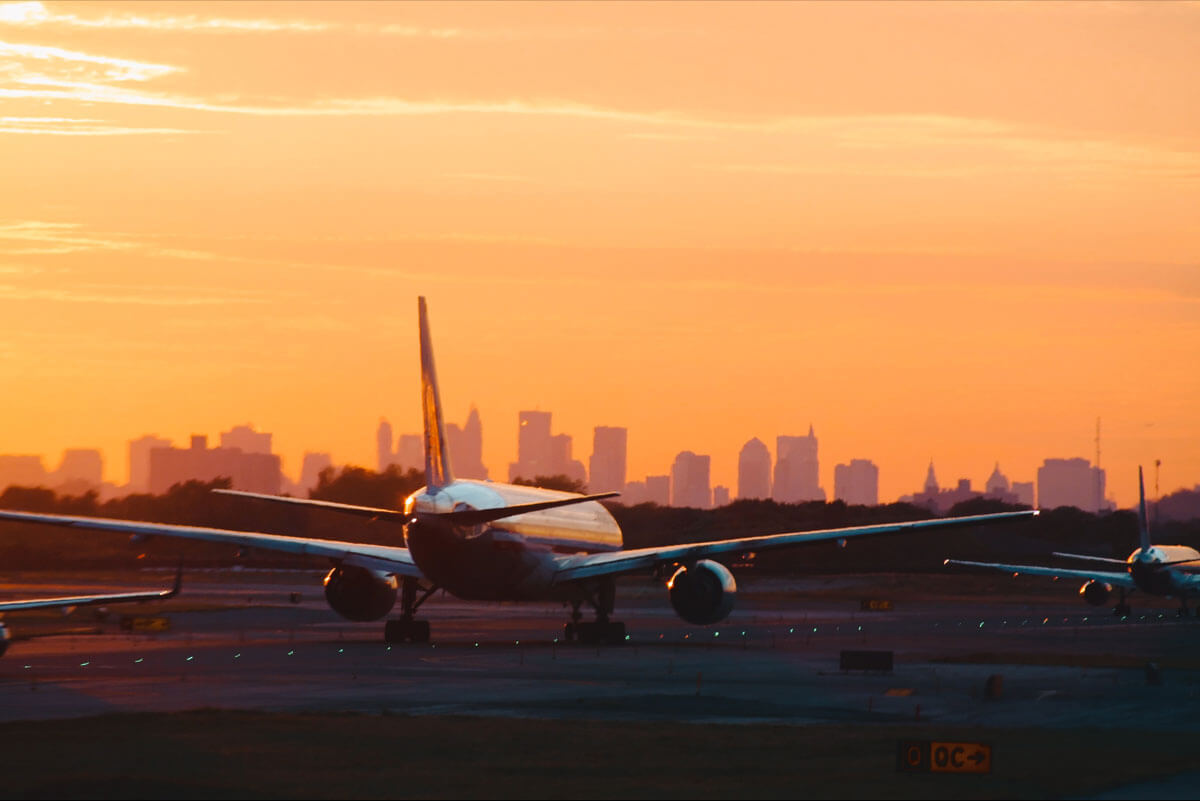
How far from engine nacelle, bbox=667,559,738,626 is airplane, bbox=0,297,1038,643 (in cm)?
3

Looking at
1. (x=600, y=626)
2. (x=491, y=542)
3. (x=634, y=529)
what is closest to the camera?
(x=491, y=542)

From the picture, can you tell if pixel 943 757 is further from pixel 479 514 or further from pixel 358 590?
pixel 358 590

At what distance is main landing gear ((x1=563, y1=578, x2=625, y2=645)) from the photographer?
168 feet

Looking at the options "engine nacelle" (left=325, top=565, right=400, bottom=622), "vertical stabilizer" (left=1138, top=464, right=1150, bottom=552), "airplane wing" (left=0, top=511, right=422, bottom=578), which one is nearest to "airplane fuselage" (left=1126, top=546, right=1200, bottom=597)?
"vertical stabilizer" (left=1138, top=464, right=1150, bottom=552)

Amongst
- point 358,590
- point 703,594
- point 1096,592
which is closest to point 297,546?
point 358,590

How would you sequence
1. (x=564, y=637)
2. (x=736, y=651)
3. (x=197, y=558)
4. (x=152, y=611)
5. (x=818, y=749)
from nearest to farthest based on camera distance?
(x=818, y=749), (x=736, y=651), (x=564, y=637), (x=152, y=611), (x=197, y=558)

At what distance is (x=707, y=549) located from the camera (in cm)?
4959

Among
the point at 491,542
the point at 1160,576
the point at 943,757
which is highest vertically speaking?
the point at 491,542

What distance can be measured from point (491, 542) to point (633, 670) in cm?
934

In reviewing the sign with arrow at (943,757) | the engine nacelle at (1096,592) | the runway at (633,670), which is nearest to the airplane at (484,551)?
the runway at (633,670)

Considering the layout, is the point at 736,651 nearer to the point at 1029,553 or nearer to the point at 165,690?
the point at 165,690

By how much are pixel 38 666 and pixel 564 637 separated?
19.3m

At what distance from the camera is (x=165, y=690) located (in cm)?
3266

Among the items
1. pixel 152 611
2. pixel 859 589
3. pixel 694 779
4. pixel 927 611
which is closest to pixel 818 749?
pixel 694 779
